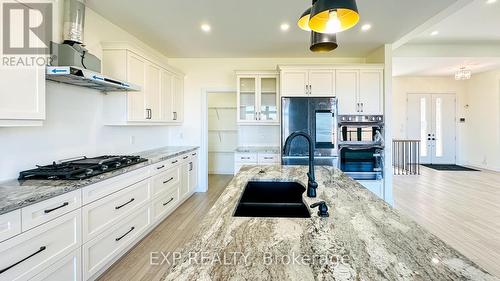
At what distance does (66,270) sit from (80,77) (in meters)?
1.58

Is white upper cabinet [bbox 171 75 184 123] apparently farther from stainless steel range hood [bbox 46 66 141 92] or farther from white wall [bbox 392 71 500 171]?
white wall [bbox 392 71 500 171]

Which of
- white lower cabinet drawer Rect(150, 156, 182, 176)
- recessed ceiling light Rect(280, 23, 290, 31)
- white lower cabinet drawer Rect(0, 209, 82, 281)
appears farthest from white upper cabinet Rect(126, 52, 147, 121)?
recessed ceiling light Rect(280, 23, 290, 31)

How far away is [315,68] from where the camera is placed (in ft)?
14.0

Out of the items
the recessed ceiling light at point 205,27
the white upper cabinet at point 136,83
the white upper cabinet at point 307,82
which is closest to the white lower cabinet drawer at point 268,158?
the white upper cabinet at point 307,82

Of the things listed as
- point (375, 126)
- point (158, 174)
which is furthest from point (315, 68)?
point (158, 174)

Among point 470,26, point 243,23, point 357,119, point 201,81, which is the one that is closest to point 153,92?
point 201,81

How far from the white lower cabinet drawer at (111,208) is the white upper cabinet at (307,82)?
107 inches

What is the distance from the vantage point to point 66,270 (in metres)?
1.82

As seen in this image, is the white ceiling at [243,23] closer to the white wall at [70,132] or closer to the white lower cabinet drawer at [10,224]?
the white wall at [70,132]

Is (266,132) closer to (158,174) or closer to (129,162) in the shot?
(158,174)

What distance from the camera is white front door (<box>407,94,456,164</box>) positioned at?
8.13 metres

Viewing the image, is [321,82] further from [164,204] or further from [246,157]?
[164,204]

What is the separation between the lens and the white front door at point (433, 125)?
26.7ft

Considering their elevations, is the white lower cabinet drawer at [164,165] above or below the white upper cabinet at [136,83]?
below
